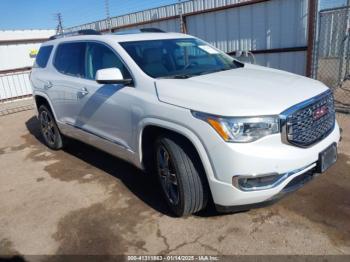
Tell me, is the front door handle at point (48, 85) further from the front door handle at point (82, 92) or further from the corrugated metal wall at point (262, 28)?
the corrugated metal wall at point (262, 28)

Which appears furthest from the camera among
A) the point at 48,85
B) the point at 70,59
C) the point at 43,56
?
the point at 43,56

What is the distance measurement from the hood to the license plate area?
0.52 m

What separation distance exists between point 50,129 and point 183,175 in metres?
3.58

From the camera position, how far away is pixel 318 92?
3.11 metres

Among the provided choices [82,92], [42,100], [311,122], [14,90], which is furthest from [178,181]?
[14,90]

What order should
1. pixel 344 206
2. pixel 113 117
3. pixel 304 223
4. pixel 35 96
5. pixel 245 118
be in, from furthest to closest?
pixel 35 96, pixel 113 117, pixel 344 206, pixel 304 223, pixel 245 118

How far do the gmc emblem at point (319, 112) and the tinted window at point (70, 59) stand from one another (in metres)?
2.91

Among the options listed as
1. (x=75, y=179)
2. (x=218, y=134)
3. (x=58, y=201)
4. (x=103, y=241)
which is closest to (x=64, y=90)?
(x=75, y=179)

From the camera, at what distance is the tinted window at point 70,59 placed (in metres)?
4.50

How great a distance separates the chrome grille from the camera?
2.74m

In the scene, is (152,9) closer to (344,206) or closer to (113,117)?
(113,117)

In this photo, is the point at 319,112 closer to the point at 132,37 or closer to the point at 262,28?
the point at 132,37

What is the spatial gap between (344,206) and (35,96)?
4955 millimetres

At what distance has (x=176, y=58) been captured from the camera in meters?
3.94
